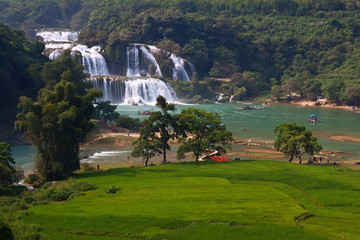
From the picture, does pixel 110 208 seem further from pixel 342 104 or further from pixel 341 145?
pixel 342 104

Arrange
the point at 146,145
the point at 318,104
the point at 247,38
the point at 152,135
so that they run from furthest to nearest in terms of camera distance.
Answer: the point at 247,38, the point at 318,104, the point at 152,135, the point at 146,145

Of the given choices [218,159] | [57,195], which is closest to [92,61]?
[218,159]

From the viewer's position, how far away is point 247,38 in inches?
5935

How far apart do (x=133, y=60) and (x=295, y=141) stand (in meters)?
83.0

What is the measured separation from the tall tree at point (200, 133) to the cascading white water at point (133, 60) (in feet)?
253

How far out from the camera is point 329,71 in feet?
447

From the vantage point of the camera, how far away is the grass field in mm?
21375

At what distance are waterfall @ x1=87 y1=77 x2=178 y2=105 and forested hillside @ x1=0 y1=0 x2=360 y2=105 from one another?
403 inches

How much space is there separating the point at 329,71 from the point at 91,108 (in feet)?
363

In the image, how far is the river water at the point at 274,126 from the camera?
2119 inches

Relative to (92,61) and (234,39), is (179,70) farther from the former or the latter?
(234,39)

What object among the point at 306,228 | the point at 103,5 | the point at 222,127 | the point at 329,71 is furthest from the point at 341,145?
the point at 103,5

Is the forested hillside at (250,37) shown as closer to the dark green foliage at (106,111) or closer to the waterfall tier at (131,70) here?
the waterfall tier at (131,70)

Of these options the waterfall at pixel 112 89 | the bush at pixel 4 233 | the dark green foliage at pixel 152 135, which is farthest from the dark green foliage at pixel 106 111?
the bush at pixel 4 233
